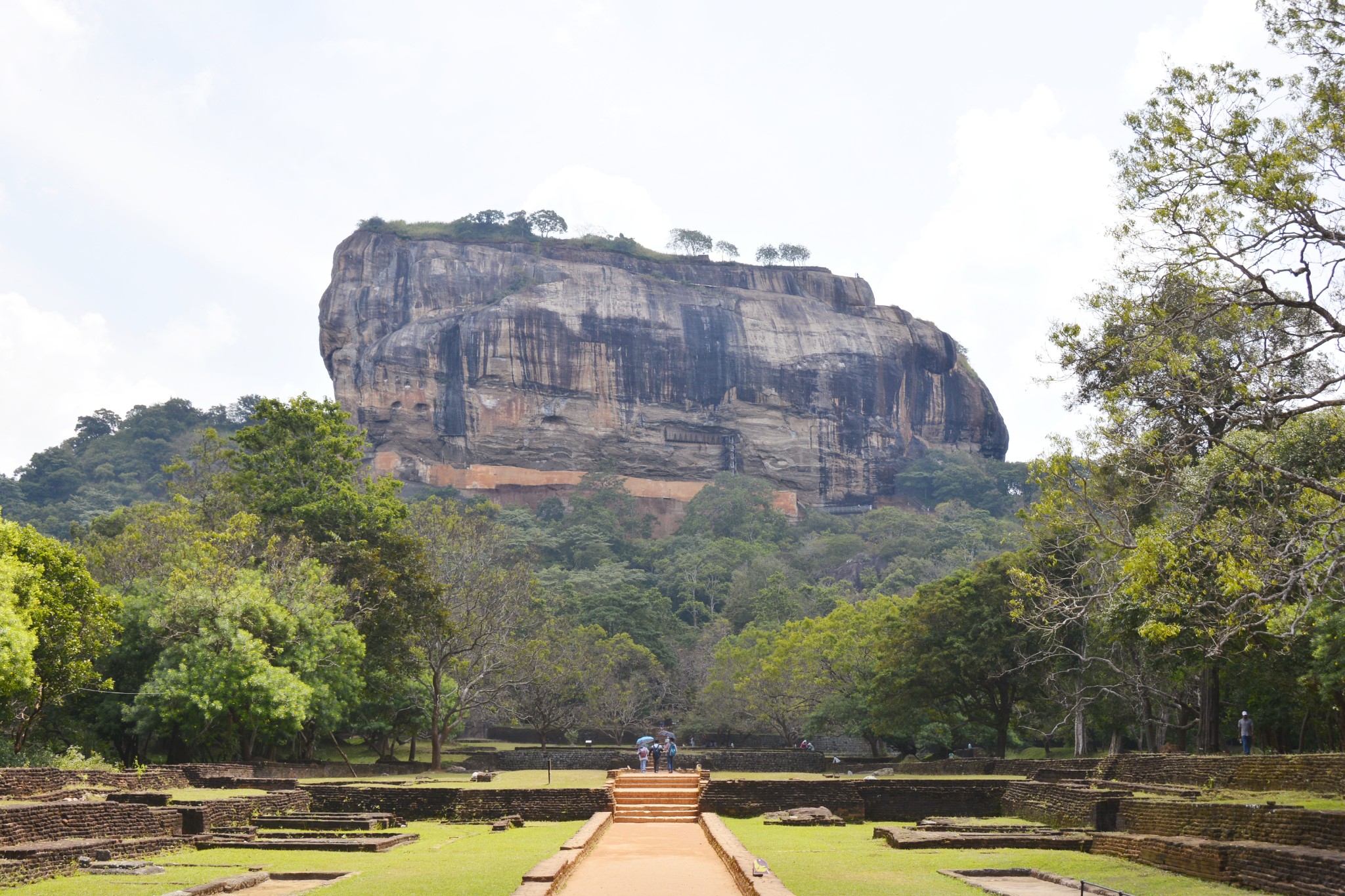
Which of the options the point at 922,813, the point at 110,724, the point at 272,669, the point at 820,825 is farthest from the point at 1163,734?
the point at 110,724

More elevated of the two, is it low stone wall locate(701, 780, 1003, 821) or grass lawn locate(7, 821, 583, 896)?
grass lawn locate(7, 821, 583, 896)

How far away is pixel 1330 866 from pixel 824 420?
88225 millimetres

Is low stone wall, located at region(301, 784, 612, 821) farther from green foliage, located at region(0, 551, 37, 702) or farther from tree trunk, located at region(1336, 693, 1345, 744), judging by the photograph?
tree trunk, located at region(1336, 693, 1345, 744)

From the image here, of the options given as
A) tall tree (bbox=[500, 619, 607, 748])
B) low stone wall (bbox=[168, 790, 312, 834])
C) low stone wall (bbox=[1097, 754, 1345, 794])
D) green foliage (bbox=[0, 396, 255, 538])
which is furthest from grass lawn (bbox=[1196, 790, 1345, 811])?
green foliage (bbox=[0, 396, 255, 538])

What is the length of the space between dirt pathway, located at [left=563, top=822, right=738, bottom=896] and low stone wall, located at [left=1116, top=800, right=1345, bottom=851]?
5411 mm

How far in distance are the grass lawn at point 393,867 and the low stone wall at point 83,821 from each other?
583 mm

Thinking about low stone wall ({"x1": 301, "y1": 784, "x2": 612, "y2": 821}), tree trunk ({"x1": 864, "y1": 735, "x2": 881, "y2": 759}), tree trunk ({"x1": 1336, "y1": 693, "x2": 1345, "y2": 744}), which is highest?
tree trunk ({"x1": 1336, "y1": 693, "x2": 1345, "y2": 744})

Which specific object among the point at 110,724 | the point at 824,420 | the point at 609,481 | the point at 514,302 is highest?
the point at 514,302

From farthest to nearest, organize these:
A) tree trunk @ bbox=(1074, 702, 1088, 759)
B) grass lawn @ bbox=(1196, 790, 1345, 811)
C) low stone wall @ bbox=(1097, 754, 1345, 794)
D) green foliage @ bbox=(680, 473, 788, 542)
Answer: green foliage @ bbox=(680, 473, 788, 542)
tree trunk @ bbox=(1074, 702, 1088, 759)
low stone wall @ bbox=(1097, 754, 1345, 794)
grass lawn @ bbox=(1196, 790, 1345, 811)

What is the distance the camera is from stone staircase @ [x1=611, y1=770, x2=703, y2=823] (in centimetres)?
1738

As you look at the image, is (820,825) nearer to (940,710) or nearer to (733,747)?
(940,710)

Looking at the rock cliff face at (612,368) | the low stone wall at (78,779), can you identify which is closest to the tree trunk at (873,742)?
the low stone wall at (78,779)

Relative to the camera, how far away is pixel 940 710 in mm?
30422

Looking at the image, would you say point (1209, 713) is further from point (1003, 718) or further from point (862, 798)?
point (1003, 718)
